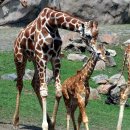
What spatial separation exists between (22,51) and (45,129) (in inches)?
67.4

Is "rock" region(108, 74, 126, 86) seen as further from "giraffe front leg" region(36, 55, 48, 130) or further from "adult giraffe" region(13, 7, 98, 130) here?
"giraffe front leg" region(36, 55, 48, 130)

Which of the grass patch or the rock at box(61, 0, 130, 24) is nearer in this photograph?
the grass patch

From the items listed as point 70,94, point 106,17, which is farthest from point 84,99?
→ point 106,17

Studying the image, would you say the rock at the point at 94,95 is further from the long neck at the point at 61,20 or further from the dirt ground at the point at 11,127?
the long neck at the point at 61,20

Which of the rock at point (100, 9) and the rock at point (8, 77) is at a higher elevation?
the rock at point (8, 77)

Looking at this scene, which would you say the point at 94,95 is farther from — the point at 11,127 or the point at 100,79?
the point at 11,127

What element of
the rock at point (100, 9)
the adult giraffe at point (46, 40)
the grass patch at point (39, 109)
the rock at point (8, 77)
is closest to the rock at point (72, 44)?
the grass patch at point (39, 109)

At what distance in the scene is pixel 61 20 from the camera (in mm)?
9289

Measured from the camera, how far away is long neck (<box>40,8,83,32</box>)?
29.9 ft

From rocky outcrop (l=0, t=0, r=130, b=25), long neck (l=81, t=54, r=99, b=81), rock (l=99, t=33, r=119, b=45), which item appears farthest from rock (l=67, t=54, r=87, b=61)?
long neck (l=81, t=54, r=99, b=81)

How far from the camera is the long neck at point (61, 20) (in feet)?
29.9

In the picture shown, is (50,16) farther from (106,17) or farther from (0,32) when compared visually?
(106,17)

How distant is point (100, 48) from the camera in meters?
8.70

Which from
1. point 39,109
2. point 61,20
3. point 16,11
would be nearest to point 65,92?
point 61,20
